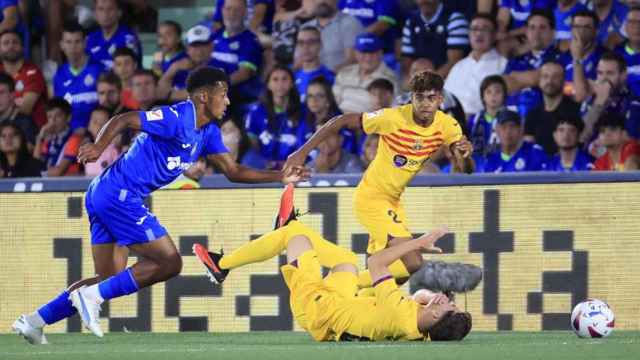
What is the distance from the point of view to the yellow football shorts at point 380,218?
1081 cm

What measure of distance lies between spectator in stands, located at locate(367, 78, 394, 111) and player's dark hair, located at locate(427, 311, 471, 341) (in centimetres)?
430

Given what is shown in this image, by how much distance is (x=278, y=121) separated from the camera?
13.8m

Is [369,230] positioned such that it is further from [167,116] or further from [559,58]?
[559,58]

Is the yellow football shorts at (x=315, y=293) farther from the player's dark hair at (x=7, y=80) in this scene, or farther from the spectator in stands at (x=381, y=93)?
the player's dark hair at (x=7, y=80)

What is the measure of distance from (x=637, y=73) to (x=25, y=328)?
19.9ft

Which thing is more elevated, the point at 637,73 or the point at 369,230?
the point at 637,73

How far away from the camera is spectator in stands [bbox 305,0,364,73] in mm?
14344

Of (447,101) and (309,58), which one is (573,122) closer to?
(447,101)

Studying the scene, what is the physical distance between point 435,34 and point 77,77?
3.46 metres

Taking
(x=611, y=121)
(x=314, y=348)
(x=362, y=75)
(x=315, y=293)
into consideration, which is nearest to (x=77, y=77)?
(x=362, y=75)

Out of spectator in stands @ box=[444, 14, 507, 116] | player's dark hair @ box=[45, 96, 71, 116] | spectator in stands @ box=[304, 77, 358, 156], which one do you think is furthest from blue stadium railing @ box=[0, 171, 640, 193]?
player's dark hair @ box=[45, 96, 71, 116]

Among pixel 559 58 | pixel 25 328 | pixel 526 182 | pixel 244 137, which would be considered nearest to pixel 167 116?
pixel 25 328

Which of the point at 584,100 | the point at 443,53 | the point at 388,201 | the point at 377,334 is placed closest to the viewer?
the point at 377,334

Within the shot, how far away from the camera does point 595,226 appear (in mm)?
11445
